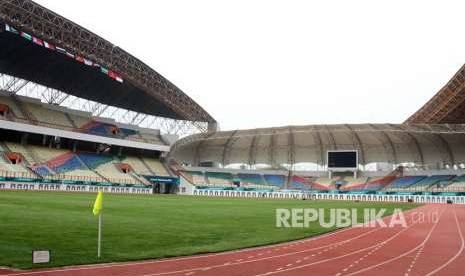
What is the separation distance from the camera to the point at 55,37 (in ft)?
184

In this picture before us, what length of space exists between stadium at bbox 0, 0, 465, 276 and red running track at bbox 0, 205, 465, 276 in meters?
0.08

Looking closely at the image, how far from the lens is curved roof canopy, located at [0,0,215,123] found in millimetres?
53125

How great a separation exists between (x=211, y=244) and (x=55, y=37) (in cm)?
4725

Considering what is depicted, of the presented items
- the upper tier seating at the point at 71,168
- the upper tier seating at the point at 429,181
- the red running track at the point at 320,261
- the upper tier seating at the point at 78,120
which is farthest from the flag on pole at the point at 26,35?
the upper tier seating at the point at 429,181

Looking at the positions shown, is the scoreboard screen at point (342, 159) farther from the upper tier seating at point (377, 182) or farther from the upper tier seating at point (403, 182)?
the upper tier seating at point (403, 182)

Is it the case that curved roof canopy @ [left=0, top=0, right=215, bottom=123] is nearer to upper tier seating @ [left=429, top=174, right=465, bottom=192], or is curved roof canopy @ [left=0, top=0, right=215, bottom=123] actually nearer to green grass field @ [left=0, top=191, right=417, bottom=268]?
green grass field @ [left=0, top=191, right=417, bottom=268]

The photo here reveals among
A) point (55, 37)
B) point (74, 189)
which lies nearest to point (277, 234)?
point (55, 37)

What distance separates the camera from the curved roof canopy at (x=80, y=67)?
174 ft

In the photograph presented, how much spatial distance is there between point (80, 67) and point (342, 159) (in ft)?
165

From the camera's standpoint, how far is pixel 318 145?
3804 inches

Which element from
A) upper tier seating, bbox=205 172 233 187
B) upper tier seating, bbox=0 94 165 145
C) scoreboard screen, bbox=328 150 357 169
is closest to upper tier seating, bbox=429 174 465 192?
scoreboard screen, bbox=328 150 357 169

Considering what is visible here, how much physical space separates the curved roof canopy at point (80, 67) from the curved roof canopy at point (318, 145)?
40.8ft

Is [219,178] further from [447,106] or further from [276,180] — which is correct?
[447,106]

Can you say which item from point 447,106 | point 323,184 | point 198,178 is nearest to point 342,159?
point 323,184
